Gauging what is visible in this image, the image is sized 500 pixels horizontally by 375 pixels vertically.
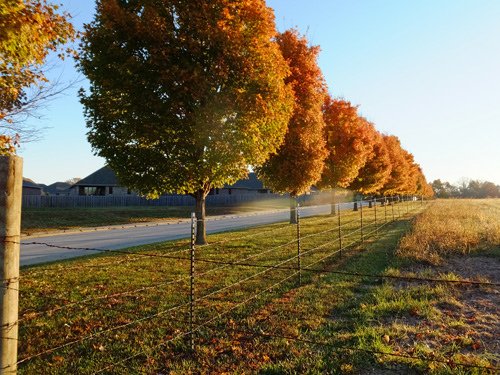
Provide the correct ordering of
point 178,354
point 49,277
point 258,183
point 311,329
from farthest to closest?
1. point 258,183
2. point 49,277
3. point 311,329
4. point 178,354

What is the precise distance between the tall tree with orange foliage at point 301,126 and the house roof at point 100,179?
41.3 metres

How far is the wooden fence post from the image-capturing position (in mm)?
3371

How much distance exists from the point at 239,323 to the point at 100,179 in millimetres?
56087

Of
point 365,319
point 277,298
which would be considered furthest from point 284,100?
point 365,319

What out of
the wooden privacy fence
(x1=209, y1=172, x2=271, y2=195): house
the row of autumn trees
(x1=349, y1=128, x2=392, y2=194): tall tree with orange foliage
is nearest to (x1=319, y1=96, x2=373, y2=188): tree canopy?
(x1=349, y1=128, x2=392, y2=194): tall tree with orange foliage

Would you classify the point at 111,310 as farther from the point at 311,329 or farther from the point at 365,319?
the point at 365,319

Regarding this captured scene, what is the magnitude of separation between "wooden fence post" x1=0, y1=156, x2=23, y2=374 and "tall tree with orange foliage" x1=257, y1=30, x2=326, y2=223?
17784 millimetres

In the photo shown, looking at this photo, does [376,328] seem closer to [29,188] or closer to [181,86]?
[181,86]

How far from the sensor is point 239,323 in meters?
6.45

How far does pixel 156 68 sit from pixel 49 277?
703cm

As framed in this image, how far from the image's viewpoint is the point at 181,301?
→ 768 cm

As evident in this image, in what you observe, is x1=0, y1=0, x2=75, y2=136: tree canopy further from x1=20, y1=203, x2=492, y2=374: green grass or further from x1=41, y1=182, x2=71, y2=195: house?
x1=41, y1=182, x2=71, y2=195: house

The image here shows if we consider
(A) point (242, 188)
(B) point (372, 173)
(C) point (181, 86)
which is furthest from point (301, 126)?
(A) point (242, 188)

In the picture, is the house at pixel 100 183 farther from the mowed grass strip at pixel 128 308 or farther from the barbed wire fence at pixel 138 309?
the barbed wire fence at pixel 138 309
